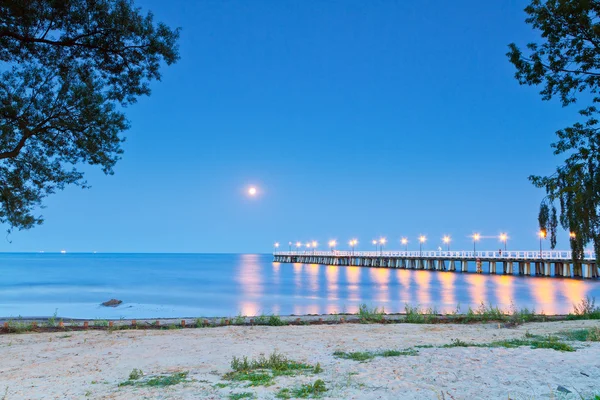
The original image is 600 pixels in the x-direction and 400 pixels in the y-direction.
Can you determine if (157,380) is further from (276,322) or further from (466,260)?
(466,260)

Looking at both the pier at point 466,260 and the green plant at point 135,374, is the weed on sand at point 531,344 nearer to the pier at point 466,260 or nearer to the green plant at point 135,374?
the green plant at point 135,374

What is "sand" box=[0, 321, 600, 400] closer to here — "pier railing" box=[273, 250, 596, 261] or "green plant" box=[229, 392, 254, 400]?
"green plant" box=[229, 392, 254, 400]

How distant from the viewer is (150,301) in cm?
3844

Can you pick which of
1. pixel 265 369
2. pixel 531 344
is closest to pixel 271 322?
pixel 265 369

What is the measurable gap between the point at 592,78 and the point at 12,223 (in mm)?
15737

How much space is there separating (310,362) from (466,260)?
251 ft

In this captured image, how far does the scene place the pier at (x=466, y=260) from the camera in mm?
63031

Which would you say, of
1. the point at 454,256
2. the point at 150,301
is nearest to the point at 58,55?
the point at 150,301

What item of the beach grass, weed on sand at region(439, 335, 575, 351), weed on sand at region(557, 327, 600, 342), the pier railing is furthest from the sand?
the pier railing

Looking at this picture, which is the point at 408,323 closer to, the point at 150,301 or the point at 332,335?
the point at 332,335

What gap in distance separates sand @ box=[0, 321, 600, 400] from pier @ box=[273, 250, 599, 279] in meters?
29.7

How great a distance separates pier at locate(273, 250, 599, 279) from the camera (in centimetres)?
6303

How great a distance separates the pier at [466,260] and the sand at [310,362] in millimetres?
29693

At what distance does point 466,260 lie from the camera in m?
79.5
